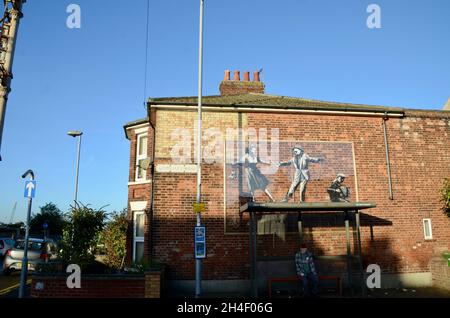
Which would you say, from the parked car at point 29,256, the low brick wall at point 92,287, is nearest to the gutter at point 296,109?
the low brick wall at point 92,287

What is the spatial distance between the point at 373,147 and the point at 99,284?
35.2 feet

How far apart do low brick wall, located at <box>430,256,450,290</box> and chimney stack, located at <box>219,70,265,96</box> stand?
10611 mm

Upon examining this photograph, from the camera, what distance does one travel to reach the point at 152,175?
1260cm

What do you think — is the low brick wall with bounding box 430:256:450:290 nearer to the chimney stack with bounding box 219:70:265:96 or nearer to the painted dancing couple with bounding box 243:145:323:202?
the painted dancing couple with bounding box 243:145:323:202

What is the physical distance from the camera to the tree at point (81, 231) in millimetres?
12242

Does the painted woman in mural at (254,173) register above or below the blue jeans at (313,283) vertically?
above

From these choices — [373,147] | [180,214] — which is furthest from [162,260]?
[373,147]

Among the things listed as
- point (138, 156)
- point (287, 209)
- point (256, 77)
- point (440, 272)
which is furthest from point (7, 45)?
point (440, 272)

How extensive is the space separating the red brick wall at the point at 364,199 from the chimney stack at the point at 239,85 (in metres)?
4.87

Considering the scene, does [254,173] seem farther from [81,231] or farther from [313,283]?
[81,231]

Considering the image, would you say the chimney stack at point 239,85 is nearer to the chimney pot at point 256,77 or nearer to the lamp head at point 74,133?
the chimney pot at point 256,77

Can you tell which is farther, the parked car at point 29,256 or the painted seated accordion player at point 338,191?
the parked car at point 29,256

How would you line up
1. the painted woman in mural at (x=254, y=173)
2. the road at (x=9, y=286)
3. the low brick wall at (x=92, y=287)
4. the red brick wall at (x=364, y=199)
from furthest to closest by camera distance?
the painted woman in mural at (x=254, y=173) → the red brick wall at (x=364, y=199) → the road at (x=9, y=286) → the low brick wall at (x=92, y=287)

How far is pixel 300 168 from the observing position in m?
13.1
